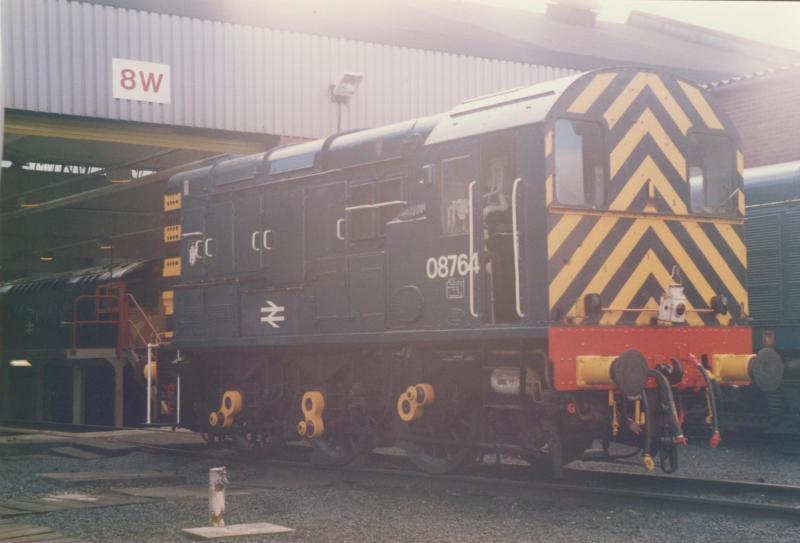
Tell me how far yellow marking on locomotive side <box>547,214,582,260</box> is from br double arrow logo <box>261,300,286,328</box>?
3752 millimetres

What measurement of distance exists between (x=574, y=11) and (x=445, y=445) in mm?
22846

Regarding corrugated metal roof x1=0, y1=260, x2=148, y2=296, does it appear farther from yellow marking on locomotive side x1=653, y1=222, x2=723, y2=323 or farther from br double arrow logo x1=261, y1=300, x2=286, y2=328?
yellow marking on locomotive side x1=653, y1=222, x2=723, y2=323

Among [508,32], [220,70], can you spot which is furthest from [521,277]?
[508,32]

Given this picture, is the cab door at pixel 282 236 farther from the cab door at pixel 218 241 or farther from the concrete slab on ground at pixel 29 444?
the concrete slab on ground at pixel 29 444

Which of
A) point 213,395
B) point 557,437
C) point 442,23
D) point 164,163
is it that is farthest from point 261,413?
point 442,23

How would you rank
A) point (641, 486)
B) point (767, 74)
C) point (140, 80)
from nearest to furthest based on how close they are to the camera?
1. point (641, 486)
2. point (140, 80)
3. point (767, 74)

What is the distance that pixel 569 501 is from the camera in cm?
784

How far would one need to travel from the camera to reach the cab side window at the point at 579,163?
794cm

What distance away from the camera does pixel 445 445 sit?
9102 mm

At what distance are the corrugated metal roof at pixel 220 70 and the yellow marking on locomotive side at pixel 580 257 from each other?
867 centimetres

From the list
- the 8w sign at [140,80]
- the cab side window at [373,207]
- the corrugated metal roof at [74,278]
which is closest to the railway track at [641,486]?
the cab side window at [373,207]

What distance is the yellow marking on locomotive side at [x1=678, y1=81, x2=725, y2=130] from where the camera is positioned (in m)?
8.95

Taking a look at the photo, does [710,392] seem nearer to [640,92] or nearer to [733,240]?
[733,240]

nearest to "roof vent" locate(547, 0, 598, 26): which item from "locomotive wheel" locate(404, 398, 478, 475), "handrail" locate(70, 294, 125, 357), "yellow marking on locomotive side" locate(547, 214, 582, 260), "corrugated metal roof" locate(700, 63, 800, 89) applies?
"corrugated metal roof" locate(700, 63, 800, 89)
